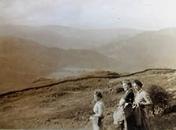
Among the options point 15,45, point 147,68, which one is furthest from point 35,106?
point 147,68

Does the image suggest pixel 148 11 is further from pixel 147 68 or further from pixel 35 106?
pixel 35 106

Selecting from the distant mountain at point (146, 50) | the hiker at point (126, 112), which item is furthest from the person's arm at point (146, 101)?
the distant mountain at point (146, 50)

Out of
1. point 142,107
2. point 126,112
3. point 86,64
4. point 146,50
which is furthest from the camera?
point 146,50

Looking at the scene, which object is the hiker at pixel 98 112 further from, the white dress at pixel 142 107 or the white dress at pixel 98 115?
the white dress at pixel 142 107

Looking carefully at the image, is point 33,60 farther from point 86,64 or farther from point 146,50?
point 146,50

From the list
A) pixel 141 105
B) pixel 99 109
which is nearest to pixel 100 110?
pixel 99 109

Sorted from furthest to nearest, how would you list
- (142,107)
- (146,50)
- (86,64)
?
(146,50), (86,64), (142,107)

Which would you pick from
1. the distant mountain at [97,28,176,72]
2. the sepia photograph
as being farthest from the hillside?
the distant mountain at [97,28,176,72]
